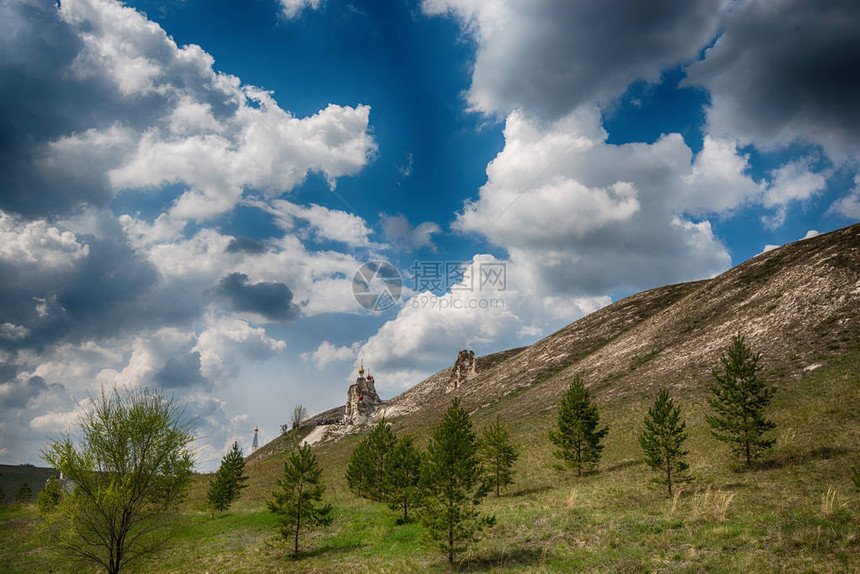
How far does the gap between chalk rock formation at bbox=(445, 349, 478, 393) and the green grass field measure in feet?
255

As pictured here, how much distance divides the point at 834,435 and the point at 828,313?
27.6 m

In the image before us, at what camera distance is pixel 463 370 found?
390 ft

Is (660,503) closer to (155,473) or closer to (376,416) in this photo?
(155,473)

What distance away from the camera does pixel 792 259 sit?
2589 inches

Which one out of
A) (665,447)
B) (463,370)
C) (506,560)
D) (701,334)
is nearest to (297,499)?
(506,560)

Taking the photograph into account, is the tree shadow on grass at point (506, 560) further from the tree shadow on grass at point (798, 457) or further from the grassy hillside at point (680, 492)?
the tree shadow on grass at point (798, 457)

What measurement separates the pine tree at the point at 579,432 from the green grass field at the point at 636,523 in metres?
1.66

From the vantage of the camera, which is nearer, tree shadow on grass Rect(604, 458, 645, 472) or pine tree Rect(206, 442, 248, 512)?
tree shadow on grass Rect(604, 458, 645, 472)

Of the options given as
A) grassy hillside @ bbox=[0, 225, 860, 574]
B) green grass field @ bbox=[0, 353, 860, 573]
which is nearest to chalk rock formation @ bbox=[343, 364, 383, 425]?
grassy hillside @ bbox=[0, 225, 860, 574]

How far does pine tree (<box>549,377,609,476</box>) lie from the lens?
32812 mm

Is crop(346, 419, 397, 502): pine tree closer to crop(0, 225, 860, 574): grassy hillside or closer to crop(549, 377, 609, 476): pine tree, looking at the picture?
crop(0, 225, 860, 574): grassy hillside

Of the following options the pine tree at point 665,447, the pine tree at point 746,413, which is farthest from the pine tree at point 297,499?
the pine tree at point 746,413

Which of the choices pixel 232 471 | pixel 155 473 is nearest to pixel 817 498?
pixel 155 473

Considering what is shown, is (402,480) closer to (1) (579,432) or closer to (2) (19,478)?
(1) (579,432)
